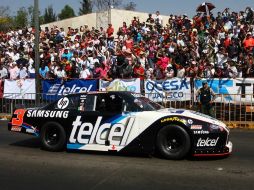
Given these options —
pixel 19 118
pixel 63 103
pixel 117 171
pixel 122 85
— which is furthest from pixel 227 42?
pixel 117 171

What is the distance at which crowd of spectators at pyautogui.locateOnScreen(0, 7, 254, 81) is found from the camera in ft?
57.0

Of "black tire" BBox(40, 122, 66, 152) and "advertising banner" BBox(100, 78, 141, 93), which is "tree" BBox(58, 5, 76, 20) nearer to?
"advertising banner" BBox(100, 78, 141, 93)

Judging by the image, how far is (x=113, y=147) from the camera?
30.2 ft

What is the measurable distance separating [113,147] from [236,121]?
7105mm

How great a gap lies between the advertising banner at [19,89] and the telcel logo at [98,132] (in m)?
9.21

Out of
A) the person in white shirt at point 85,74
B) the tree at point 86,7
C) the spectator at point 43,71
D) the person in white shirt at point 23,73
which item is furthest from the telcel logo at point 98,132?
the tree at point 86,7

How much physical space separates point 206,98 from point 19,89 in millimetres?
8576

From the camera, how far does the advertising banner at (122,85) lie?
16.6m

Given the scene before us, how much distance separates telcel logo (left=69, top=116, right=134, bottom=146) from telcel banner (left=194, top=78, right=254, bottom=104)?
6.97m

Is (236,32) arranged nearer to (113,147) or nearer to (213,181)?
(113,147)

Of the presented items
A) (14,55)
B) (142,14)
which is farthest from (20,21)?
(14,55)

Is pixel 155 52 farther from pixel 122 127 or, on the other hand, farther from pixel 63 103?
pixel 122 127

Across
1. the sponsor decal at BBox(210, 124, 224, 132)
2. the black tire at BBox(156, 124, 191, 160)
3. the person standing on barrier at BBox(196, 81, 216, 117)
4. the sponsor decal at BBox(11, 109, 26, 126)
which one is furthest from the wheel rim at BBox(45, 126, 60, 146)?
the person standing on barrier at BBox(196, 81, 216, 117)

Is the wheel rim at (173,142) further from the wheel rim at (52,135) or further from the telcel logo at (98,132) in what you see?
the wheel rim at (52,135)
